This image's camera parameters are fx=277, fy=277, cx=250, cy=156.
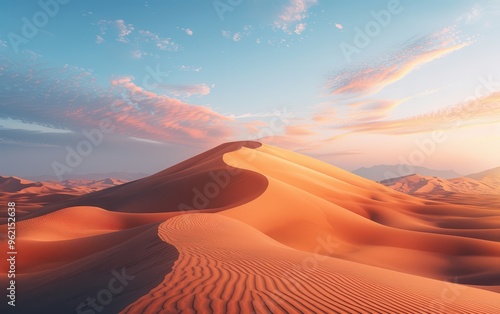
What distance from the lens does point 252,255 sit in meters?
7.68

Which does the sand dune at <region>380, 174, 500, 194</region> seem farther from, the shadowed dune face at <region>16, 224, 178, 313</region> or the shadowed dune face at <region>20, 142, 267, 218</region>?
the shadowed dune face at <region>16, 224, 178, 313</region>

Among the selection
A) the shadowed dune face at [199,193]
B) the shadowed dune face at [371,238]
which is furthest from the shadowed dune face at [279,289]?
the shadowed dune face at [199,193]

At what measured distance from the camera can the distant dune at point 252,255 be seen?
488 centimetres

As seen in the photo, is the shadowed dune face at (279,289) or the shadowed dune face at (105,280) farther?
the shadowed dune face at (105,280)

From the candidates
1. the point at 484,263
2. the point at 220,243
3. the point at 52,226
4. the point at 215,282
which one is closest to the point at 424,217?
the point at 484,263

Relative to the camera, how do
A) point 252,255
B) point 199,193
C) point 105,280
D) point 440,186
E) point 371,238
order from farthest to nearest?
point 440,186
point 199,193
point 371,238
point 252,255
point 105,280

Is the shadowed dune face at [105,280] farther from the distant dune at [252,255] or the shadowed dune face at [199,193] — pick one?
the shadowed dune face at [199,193]

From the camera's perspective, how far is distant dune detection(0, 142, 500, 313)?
4879mm

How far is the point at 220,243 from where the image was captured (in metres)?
9.04

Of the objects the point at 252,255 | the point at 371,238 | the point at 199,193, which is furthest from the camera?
the point at 199,193

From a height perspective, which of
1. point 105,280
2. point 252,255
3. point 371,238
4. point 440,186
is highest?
point 105,280

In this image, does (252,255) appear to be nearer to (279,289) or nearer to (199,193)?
(279,289)

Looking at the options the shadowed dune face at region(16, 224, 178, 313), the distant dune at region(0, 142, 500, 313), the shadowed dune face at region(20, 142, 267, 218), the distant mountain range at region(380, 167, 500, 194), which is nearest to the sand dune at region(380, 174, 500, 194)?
the distant mountain range at region(380, 167, 500, 194)

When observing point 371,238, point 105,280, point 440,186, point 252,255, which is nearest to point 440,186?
point 440,186
